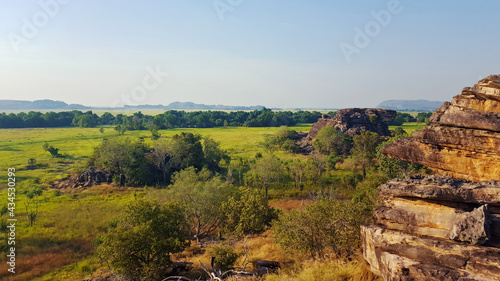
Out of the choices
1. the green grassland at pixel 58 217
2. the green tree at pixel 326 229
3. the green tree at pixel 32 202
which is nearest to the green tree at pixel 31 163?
the green grassland at pixel 58 217

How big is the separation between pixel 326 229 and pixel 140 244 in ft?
41.9

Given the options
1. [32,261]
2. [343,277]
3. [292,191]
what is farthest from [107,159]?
[343,277]

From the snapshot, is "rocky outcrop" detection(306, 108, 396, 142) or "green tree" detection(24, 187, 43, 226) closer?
"green tree" detection(24, 187, 43, 226)

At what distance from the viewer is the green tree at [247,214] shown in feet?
88.1

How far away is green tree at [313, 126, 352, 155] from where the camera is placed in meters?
74.4

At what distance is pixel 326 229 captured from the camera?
18000 mm

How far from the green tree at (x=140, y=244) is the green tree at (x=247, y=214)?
302 inches

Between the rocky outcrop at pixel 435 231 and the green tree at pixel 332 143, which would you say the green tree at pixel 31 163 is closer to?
the green tree at pixel 332 143

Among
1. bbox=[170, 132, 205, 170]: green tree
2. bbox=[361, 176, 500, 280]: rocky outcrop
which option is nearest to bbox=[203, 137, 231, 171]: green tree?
bbox=[170, 132, 205, 170]: green tree

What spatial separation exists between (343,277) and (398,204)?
185 inches

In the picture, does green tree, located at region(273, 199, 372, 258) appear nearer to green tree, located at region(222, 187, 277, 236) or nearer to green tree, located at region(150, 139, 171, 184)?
green tree, located at region(222, 187, 277, 236)

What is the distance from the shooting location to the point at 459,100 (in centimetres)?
1628

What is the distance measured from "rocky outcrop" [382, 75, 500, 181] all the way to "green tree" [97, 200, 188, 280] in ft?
59.7

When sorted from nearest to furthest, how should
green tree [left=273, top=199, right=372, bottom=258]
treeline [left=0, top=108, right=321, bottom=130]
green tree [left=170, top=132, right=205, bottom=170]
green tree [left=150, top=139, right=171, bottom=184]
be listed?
green tree [left=273, top=199, right=372, bottom=258] → green tree [left=150, top=139, right=171, bottom=184] → green tree [left=170, top=132, right=205, bottom=170] → treeline [left=0, top=108, right=321, bottom=130]
